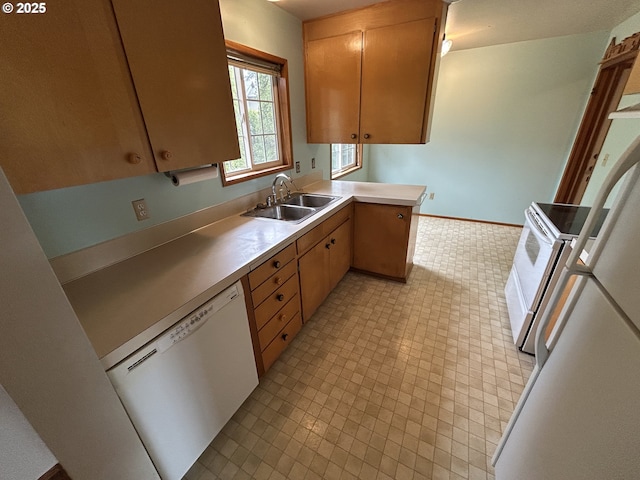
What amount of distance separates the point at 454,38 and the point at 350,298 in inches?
126

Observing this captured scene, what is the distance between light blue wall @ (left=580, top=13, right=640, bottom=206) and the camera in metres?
2.16

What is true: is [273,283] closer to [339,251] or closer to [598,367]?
[339,251]

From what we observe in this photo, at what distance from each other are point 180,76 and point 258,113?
42.0 inches

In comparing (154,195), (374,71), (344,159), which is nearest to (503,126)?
(344,159)

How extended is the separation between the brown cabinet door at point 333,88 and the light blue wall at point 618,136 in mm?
2262

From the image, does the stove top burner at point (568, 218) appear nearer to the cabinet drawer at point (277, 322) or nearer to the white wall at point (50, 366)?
the cabinet drawer at point (277, 322)

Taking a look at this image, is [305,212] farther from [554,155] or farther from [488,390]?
[554,155]

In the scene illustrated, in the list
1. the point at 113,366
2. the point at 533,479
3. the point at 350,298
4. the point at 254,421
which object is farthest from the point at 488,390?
the point at 113,366

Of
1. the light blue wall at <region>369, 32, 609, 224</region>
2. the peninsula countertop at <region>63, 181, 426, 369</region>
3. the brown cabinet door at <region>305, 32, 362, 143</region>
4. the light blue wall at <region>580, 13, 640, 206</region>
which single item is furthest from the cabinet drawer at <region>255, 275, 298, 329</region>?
the light blue wall at <region>369, 32, 609, 224</region>

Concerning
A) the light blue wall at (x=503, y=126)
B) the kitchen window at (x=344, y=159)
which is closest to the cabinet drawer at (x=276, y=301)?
the kitchen window at (x=344, y=159)

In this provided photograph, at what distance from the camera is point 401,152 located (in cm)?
433

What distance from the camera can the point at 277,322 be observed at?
5.26 feet

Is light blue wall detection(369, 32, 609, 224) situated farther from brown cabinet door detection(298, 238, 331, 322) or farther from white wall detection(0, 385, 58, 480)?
white wall detection(0, 385, 58, 480)

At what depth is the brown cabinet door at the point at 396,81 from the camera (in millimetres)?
2004
